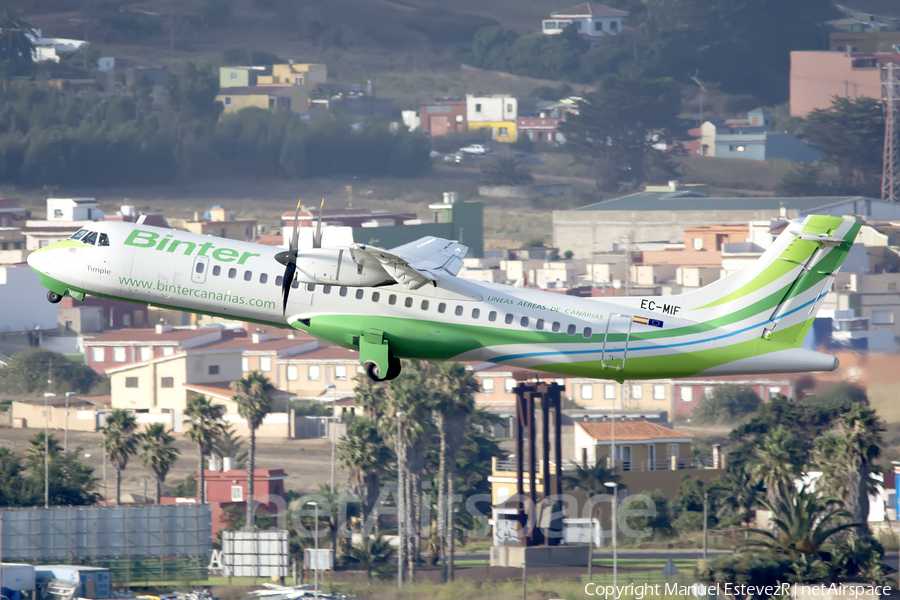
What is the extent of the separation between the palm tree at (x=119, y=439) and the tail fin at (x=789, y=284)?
197 ft

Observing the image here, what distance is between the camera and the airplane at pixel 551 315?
4188 cm

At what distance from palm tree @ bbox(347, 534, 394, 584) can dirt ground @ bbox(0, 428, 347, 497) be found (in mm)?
19696

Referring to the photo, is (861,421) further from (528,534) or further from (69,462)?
(69,462)

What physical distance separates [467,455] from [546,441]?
14282 mm

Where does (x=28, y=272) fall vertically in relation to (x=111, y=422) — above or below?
above

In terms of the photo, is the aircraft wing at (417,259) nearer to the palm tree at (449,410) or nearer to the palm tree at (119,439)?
the palm tree at (449,410)

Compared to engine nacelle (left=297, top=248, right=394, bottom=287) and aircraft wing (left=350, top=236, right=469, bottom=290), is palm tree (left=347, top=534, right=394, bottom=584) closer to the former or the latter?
aircraft wing (left=350, top=236, right=469, bottom=290)

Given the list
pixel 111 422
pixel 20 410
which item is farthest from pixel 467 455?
pixel 20 410

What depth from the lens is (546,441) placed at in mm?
92438

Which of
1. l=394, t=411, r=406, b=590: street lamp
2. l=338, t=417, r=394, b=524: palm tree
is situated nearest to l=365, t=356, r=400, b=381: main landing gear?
l=394, t=411, r=406, b=590: street lamp

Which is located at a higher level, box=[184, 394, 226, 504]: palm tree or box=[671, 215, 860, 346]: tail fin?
box=[671, 215, 860, 346]: tail fin

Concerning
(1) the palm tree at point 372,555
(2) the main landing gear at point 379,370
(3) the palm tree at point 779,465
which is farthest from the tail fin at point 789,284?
(1) the palm tree at point 372,555

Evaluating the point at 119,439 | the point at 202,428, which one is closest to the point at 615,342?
the point at 202,428

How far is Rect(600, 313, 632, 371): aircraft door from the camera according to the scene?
42.0m
